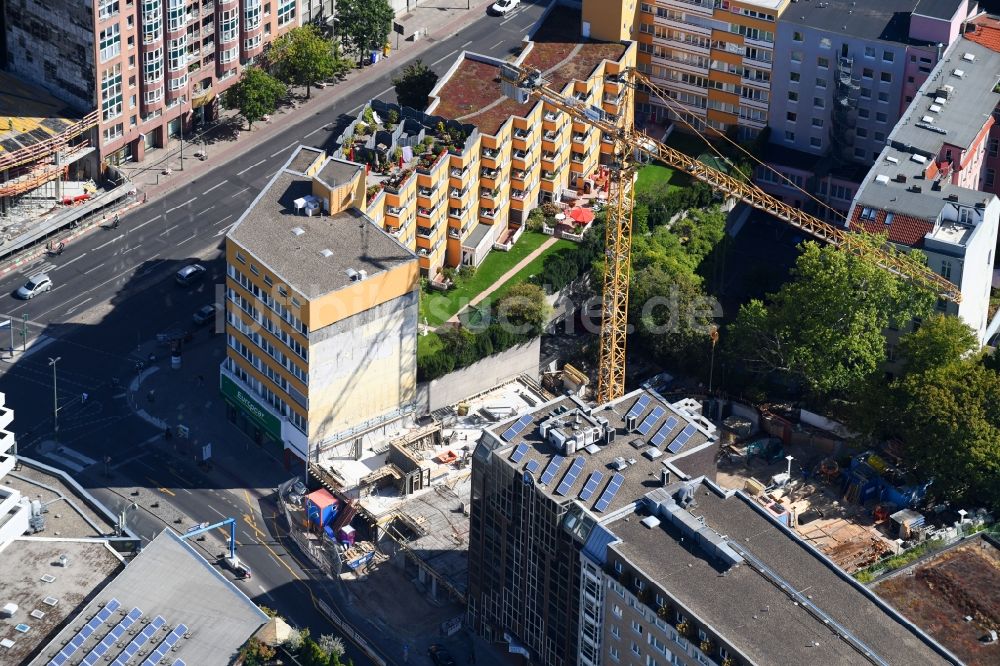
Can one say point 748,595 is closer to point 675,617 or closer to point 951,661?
point 675,617

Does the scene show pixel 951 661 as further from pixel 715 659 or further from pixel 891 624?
pixel 715 659

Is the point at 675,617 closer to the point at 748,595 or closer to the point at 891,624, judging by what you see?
the point at 748,595

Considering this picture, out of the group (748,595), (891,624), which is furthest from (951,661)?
(748,595)

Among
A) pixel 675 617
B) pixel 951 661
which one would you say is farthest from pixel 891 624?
pixel 675 617

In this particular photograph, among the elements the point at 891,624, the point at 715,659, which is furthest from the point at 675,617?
the point at 891,624

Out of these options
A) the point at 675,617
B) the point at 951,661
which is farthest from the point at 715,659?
the point at 951,661
